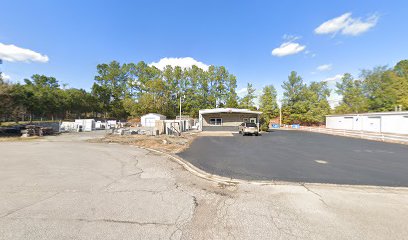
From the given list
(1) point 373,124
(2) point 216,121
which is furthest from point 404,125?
(2) point 216,121

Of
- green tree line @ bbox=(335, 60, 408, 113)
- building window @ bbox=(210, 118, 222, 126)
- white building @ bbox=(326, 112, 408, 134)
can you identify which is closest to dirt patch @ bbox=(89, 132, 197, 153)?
building window @ bbox=(210, 118, 222, 126)

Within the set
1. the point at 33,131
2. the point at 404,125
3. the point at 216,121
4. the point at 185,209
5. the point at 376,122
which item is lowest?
the point at 185,209

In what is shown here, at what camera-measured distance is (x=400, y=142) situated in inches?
649

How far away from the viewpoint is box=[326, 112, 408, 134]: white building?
896 inches

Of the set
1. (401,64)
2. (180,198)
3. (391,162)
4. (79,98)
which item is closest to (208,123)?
(391,162)

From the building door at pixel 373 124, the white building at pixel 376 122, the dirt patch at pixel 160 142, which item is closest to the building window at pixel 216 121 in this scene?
the dirt patch at pixel 160 142

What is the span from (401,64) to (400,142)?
65928mm

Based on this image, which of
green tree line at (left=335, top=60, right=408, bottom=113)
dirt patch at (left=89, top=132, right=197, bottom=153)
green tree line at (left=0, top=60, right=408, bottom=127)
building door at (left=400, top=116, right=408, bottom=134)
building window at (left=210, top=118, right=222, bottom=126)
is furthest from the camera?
green tree line at (left=0, top=60, right=408, bottom=127)

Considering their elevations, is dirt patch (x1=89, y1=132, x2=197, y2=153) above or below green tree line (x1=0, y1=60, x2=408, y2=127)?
below

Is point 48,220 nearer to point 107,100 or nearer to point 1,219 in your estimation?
point 1,219

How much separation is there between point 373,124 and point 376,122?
0.63 meters

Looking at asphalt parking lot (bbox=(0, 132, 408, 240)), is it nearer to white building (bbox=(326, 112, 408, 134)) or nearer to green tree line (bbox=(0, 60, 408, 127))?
white building (bbox=(326, 112, 408, 134))

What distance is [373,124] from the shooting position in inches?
1067

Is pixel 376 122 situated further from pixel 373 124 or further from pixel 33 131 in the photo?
pixel 33 131
